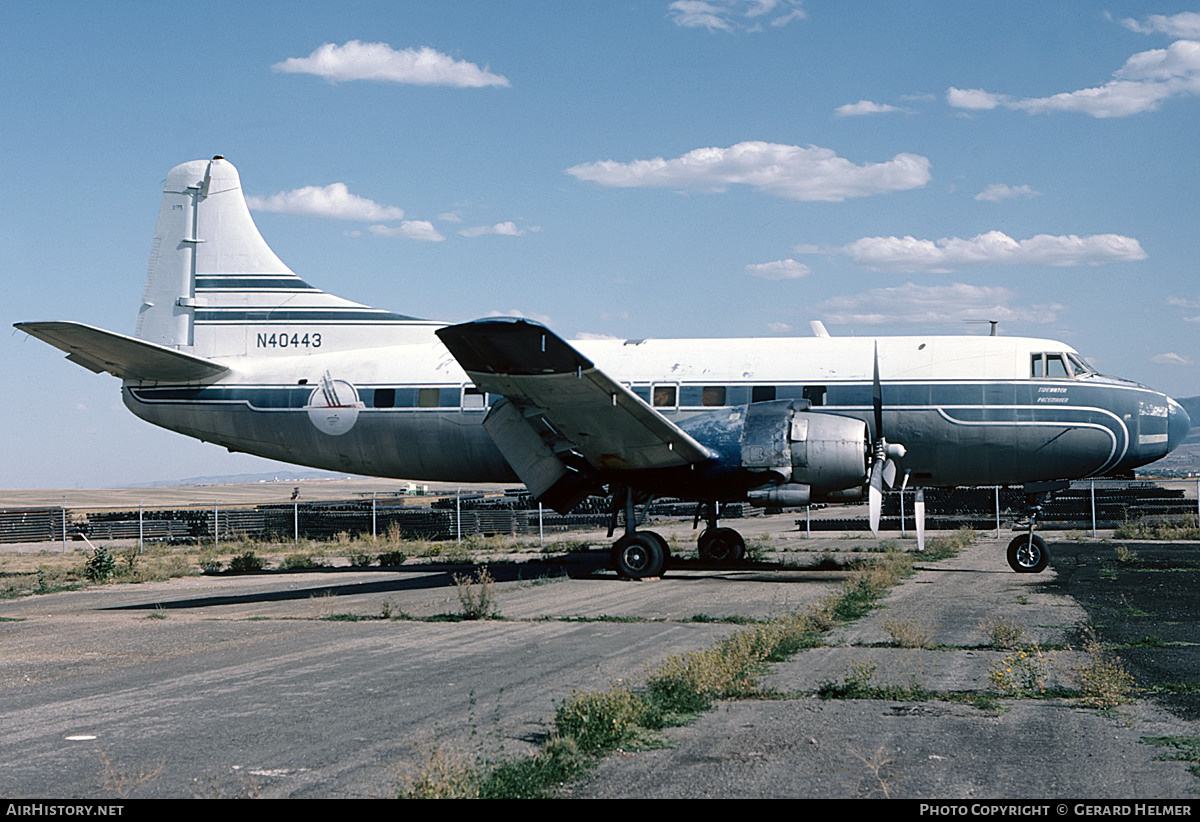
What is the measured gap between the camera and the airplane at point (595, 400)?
64.6 feet

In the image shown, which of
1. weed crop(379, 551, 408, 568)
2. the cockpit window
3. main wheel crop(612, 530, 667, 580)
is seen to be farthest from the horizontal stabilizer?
weed crop(379, 551, 408, 568)

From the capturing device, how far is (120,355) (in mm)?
22109

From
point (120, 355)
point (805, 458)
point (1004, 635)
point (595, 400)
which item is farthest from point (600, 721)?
point (120, 355)

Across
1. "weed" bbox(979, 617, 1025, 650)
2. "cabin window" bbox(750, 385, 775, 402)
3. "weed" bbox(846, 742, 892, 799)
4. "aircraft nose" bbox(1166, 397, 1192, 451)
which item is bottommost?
"weed" bbox(979, 617, 1025, 650)

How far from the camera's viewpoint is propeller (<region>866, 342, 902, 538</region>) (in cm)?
1977

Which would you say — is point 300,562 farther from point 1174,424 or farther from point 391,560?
point 1174,424

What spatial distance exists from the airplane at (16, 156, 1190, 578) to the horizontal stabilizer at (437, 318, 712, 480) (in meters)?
0.04

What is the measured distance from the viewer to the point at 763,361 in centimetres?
2211

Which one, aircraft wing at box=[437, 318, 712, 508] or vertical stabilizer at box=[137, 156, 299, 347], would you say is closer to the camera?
aircraft wing at box=[437, 318, 712, 508]

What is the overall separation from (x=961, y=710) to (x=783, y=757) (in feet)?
7.86

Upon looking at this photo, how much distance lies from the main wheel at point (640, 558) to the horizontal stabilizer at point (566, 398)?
1605 millimetres

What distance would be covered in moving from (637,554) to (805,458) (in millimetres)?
3991

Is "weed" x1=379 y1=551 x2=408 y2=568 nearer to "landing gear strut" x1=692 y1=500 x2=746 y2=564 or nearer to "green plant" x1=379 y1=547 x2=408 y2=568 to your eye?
"green plant" x1=379 y1=547 x2=408 y2=568
